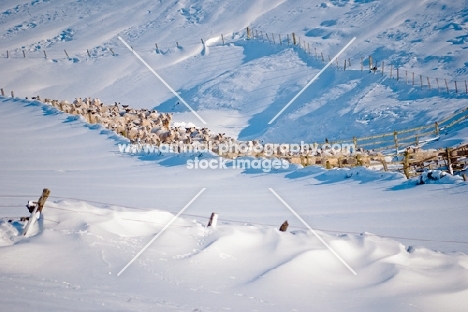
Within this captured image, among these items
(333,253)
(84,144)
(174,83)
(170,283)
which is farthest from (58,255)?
(174,83)

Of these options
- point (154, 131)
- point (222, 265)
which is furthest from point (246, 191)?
point (154, 131)

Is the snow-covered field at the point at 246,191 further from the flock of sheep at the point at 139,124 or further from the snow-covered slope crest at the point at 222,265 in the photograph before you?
the flock of sheep at the point at 139,124

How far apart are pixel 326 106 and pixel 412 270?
21.2 metres

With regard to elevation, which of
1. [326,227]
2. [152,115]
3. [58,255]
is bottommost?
[326,227]

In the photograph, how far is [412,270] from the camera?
6.00m

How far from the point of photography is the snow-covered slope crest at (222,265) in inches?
202

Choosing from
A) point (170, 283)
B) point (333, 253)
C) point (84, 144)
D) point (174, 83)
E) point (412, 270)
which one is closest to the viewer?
point (170, 283)

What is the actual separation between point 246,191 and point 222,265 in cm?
625

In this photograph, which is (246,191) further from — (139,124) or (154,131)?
(139,124)

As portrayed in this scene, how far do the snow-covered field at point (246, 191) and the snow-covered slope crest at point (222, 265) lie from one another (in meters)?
0.02

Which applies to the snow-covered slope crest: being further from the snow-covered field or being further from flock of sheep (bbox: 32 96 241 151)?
flock of sheep (bbox: 32 96 241 151)

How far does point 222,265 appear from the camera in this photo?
19.5 ft

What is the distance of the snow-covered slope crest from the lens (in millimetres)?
5121

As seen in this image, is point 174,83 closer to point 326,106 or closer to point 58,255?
point 326,106
